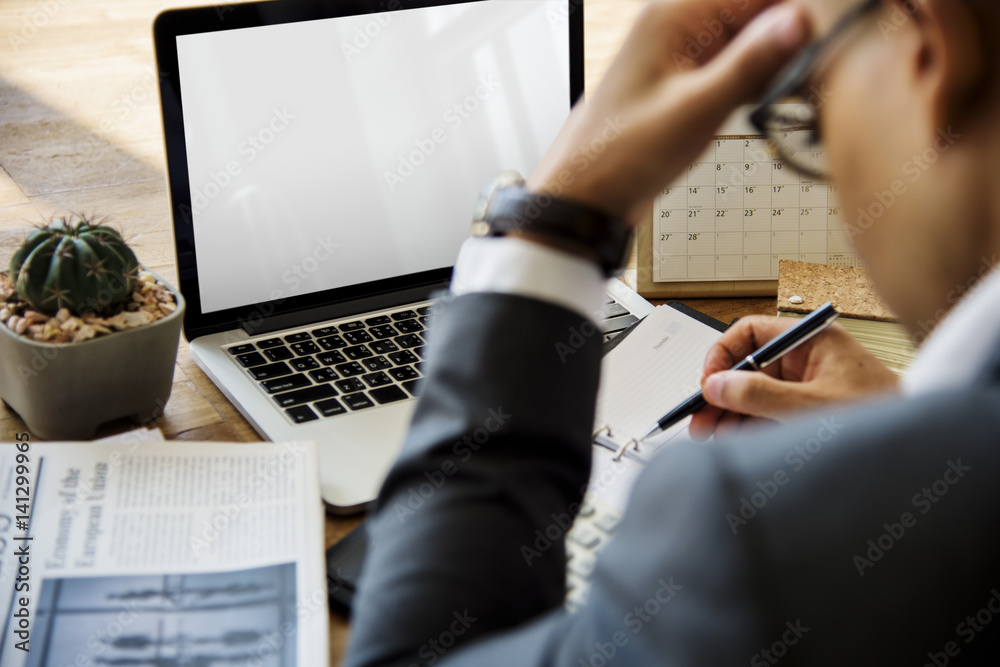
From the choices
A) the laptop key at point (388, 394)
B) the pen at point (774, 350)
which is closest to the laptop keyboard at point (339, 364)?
the laptop key at point (388, 394)

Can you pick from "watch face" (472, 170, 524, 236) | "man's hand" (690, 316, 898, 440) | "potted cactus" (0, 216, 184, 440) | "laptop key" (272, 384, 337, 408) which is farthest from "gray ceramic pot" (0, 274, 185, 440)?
"man's hand" (690, 316, 898, 440)

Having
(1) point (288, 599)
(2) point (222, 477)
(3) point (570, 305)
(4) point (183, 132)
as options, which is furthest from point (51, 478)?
(3) point (570, 305)

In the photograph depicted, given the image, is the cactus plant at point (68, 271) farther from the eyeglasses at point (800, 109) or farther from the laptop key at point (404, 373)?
the eyeglasses at point (800, 109)

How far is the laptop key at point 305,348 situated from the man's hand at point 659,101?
0.43m

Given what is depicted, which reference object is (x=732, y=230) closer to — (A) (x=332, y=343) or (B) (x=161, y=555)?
(A) (x=332, y=343)

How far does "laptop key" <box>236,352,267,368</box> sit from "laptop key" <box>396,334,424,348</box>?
0.14 metres

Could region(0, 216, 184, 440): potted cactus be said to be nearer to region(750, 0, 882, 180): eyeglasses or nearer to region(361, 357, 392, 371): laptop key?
region(361, 357, 392, 371): laptop key

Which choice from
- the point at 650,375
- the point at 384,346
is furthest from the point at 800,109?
the point at 384,346

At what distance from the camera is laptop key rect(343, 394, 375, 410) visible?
82 centimetres

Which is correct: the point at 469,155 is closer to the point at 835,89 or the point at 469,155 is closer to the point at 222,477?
the point at 222,477

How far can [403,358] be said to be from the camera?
2.91 ft

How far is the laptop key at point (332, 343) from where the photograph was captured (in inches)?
35.0

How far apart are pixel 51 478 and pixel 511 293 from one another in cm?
43

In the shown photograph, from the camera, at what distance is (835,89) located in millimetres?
401
